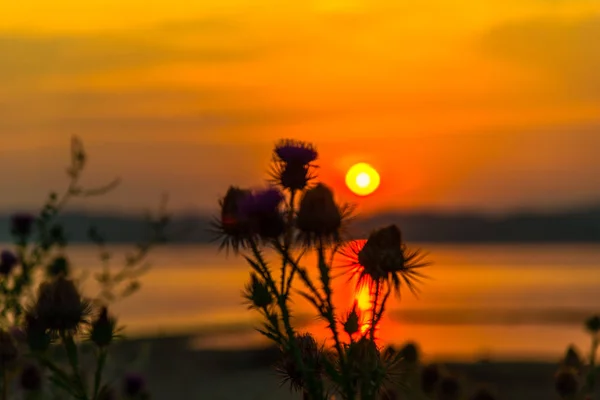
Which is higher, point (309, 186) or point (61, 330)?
point (309, 186)

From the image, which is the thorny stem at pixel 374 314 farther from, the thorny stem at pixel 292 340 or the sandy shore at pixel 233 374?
the sandy shore at pixel 233 374

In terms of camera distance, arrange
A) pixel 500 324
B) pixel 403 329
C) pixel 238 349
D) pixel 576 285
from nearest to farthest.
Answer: pixel 238 349
pixel 403 329
pixel 500 324
pixel 576 285

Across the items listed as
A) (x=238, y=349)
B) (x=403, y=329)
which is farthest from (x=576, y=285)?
(x=238, y=349)

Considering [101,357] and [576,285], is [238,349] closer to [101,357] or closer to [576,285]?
[101,357]

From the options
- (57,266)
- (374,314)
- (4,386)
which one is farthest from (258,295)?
(57,266)

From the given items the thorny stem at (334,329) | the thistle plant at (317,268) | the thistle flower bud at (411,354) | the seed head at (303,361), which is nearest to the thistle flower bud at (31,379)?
the thistle flower bud at (411,354)

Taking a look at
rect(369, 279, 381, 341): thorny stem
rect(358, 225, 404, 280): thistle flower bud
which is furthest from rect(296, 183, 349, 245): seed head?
rect(369, 279, 381, 341): thorny stem

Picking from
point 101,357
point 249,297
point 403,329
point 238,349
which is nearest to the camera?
point 249,297

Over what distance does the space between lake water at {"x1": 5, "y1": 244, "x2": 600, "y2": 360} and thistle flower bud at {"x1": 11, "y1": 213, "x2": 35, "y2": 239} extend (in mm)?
4757

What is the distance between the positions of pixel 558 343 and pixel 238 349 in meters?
5.23

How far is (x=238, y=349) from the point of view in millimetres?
17438

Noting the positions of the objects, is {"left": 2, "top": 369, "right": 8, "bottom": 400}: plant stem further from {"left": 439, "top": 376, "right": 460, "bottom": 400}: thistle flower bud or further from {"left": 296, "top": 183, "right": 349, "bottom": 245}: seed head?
{"left": 439, "top": 376, "right": 460, "bottom": 400}: thistle flower bud

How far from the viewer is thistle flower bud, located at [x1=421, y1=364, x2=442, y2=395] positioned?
500 centimetres

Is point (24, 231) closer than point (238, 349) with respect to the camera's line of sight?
Yes
